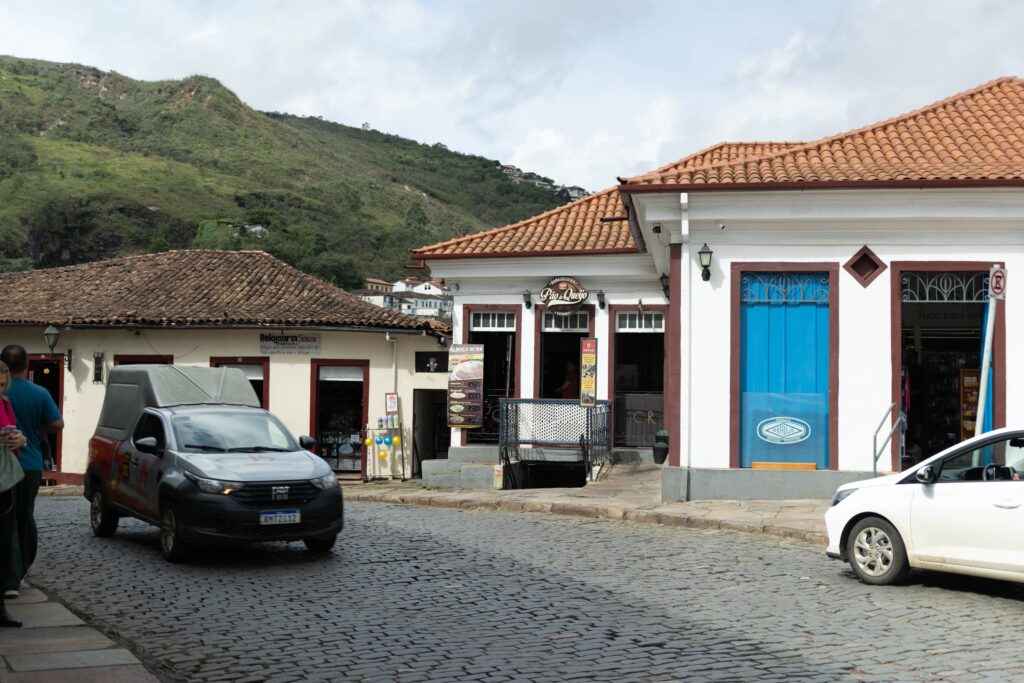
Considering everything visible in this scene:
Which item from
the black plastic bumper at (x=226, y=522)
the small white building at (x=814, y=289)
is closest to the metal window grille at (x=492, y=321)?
the small white building at (x=814, y=289)

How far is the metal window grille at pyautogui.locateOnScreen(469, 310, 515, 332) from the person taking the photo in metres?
23.6

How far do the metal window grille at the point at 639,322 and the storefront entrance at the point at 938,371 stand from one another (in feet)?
18.3

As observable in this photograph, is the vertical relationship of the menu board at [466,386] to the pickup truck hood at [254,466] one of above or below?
above

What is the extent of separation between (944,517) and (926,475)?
414 millimetres

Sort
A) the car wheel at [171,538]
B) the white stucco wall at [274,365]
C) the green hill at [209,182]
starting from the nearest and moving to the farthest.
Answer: the car wheel at [171,538] → the white stucco wall at [274,365] → the green hill at [209,182]

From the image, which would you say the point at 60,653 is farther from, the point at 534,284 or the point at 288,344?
the point at 288,344

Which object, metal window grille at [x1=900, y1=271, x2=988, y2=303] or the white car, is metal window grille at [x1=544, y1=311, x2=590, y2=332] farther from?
the white car

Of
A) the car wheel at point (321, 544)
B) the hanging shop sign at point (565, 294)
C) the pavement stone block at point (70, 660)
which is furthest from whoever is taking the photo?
the hanging shop sign at point (565, 294)

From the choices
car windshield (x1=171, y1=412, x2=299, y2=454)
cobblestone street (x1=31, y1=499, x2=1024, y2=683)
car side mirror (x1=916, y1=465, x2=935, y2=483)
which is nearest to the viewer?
cobblestone street (x1=31, y1=499, x2=1024, y2=683)

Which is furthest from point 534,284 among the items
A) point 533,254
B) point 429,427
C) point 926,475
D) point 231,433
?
point 926,475

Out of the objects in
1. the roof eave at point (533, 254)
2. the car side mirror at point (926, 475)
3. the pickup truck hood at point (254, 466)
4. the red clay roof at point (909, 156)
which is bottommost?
the pickup truck hood at point (254, 466)

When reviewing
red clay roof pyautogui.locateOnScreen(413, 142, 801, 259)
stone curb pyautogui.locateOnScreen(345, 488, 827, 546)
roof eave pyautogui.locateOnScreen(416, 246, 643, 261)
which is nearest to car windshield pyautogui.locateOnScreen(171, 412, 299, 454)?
stone curb pyautogui.locateOnScreen(345, 488, 827, 546)

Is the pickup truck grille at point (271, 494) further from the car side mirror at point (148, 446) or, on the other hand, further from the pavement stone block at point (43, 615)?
the pavement stone block at point (43, 615)

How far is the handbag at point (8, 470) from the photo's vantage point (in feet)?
23.4
